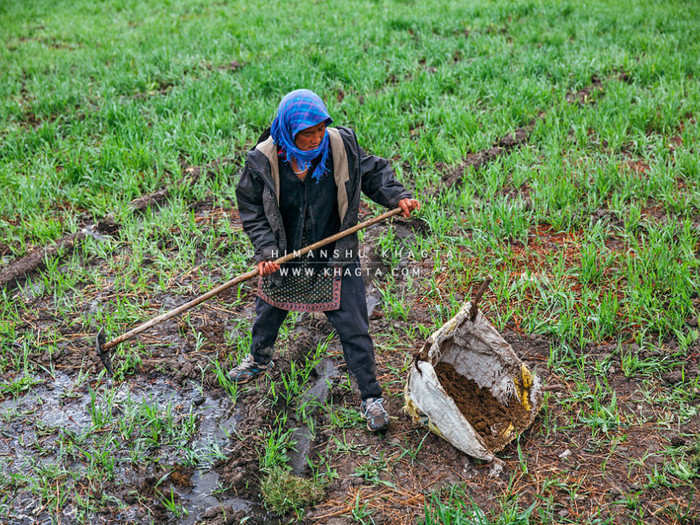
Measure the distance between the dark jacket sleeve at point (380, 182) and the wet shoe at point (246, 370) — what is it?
1.14 m

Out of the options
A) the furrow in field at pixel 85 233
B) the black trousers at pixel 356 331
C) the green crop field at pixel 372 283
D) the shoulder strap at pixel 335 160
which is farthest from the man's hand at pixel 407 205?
the furrow in field at pixel 85 233

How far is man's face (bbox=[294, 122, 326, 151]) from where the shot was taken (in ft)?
8.18

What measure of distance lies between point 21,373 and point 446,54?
5.94 metres

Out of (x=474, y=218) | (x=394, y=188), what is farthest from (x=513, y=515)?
(x=474, y=218)

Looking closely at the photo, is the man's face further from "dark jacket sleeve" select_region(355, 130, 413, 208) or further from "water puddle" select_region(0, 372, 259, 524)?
Answer: "water puddle" select_region(0, 372, 259, 524)

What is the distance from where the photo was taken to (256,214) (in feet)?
9.04

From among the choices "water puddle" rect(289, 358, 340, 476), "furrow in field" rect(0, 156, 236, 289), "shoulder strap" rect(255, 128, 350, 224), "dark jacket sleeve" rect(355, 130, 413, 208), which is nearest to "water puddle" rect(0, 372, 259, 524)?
"water puddle" rect(289, 358, 340, 476)

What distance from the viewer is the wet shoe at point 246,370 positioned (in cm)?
315

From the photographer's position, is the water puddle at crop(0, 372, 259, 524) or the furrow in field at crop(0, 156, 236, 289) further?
the furrow in field at crop(0, 156, 236, 289)

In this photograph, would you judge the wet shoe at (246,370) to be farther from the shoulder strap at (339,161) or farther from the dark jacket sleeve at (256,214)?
the shoulder strap at (339,161)

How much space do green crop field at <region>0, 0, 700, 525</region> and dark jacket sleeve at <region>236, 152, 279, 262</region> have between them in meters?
0.81

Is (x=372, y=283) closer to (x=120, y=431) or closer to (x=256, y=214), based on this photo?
(x=256, y=214)

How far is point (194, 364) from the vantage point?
330cm

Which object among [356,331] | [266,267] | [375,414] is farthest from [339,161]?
[375,414]
